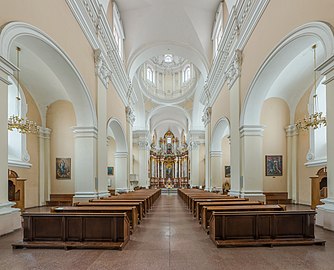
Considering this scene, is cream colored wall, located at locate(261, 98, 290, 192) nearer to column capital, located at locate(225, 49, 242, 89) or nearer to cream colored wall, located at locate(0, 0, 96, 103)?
column capital, located at locate(225, 49, 242, 89)

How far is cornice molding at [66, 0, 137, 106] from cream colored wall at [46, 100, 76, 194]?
2.32 meters

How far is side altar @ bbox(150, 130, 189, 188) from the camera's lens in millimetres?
36625

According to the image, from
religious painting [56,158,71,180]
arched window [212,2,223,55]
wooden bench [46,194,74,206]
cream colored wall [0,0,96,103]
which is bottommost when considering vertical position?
wooden bench [46,194,74,206]

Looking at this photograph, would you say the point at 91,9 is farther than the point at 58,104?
No

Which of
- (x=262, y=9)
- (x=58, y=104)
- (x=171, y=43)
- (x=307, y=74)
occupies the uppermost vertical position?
(x=171, y=43)

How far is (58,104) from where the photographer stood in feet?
42.8

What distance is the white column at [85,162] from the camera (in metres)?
10.1

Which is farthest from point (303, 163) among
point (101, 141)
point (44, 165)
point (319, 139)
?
point (44, 165)

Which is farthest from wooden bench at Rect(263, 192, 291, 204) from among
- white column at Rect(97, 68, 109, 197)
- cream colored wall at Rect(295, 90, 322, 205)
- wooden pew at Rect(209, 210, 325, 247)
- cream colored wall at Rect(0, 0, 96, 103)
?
cream colored wall at Rect(0, 0, 96, 103)

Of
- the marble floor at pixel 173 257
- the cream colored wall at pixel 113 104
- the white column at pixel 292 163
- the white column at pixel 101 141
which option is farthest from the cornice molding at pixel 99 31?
the white column at pixel 292 163

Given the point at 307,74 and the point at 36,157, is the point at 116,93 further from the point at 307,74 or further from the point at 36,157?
the point at 307,74

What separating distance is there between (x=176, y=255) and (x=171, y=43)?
48.5 ft

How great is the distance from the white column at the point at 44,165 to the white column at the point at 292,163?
372 inches

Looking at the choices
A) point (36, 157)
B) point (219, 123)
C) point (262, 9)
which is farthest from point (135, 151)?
point (262, 9)
